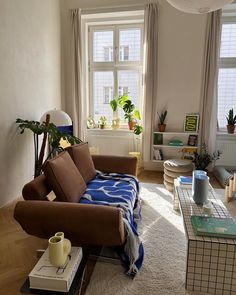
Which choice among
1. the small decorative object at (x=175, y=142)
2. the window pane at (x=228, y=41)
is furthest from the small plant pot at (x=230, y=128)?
the window pane at (x=228, y=41)

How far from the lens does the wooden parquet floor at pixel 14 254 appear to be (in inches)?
66.4

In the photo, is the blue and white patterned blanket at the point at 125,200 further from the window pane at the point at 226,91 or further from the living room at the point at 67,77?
the window pane at the point at 226,91

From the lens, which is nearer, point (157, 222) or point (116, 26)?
point (157, 222)

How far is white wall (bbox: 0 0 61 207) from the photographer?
2.83 meters

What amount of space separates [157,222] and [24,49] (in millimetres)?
2756

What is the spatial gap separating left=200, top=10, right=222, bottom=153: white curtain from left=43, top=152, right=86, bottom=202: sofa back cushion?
2753 millimetres

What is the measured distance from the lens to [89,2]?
4.15 meters

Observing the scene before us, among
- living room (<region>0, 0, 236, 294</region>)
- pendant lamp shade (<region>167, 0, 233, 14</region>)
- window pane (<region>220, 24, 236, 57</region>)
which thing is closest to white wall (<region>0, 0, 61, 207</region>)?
living room (<region>0, 0, 236, 294</region>)

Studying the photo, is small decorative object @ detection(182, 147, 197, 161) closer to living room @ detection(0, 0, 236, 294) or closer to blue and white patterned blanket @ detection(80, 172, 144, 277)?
living room @ detection(0, 0, 236, 294)

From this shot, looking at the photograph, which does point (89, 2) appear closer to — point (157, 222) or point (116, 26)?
point (116, 26)

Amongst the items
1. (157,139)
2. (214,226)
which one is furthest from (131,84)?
(214,226)

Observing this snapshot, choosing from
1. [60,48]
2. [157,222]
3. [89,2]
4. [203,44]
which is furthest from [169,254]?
[89,2]

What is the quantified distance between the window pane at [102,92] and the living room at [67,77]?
16 cm

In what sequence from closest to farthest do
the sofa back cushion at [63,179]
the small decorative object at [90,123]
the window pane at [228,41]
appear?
the sofa back cushion at [63,179] → the window pane at [228,41] → the small decorative object at [90,123]
